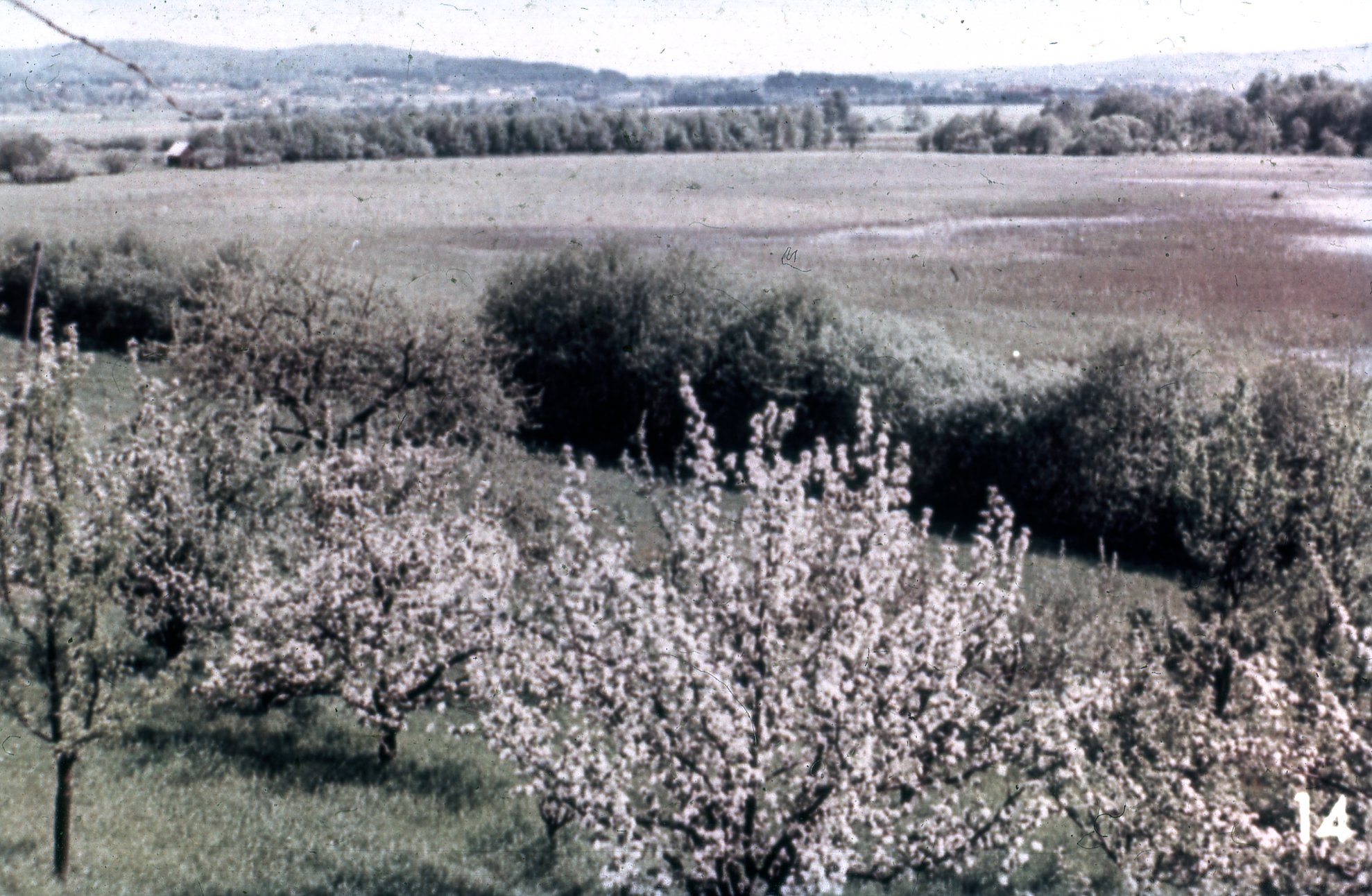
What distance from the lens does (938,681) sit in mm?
8422

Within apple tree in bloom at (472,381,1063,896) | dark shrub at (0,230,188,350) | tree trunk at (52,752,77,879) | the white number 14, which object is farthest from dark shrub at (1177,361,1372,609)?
dark shrub at (0,230,188,350)

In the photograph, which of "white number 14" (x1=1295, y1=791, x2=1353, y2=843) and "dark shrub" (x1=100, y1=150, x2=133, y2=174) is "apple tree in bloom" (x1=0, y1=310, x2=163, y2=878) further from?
"dark shrub" (x1=100, y1=150, x2=133, y2=174)

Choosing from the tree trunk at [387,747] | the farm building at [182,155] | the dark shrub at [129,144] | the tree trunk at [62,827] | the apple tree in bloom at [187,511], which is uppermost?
the dark shrub at [129,144]

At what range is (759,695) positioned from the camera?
8008 millimetres

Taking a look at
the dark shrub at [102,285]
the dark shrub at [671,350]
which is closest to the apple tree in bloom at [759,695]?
the dark shrub at [671,350]

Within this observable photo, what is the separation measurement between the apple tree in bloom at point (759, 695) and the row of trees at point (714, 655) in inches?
1.3

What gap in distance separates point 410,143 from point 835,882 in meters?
37.4

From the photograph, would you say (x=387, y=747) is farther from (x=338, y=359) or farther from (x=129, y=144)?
(x=129, y=144)

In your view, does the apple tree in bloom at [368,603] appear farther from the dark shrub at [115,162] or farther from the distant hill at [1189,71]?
the dark shrub at [115,162]

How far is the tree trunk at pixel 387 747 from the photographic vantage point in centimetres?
1305

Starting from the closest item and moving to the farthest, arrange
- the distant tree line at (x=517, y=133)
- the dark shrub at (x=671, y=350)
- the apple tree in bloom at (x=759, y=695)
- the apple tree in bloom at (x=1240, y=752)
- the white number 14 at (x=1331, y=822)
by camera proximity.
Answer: the apple tree in bloom at (x=759, y=695) < the white number 14 at (x=1331, y=822) < the apple tree in bloom at (x=1240, y=752) < the dark shrub at (x=671, y=350) < the distant tree line at (x=517, y=133)

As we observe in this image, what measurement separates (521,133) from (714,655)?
39.6m

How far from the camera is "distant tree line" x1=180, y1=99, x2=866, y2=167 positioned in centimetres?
3778

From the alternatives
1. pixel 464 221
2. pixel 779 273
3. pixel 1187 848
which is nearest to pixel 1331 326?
pixel 779 273
